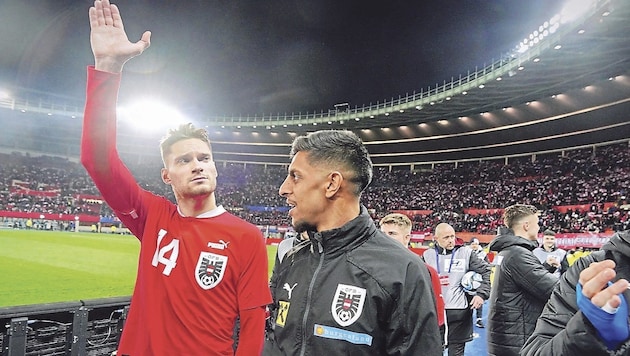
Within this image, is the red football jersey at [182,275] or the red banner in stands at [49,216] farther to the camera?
the red banner in stands at [49,216]

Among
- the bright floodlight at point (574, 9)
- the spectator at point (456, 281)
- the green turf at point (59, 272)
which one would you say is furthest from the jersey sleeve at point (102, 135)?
the bright floodlight at point (574, 9)

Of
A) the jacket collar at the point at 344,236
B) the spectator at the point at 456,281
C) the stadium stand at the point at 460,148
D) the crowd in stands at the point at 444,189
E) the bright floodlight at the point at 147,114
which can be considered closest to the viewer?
the jacket collar at the point at 344,236

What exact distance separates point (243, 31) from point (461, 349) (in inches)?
1456

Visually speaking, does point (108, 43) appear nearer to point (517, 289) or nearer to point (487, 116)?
point (517, 289)

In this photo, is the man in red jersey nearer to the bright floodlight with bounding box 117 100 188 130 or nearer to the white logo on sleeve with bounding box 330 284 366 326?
the white logo on sleeve with bounding box 330 284 366 326

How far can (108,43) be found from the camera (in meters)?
2.24

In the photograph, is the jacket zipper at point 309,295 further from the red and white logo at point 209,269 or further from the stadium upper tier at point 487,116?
the stadium upper tier at point 487,116

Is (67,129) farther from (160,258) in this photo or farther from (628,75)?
(160,258)

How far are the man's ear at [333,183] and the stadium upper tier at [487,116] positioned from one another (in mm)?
19455

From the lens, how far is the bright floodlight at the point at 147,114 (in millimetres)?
39219

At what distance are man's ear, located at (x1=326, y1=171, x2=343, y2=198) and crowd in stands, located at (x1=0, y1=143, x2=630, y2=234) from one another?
23.6 meters

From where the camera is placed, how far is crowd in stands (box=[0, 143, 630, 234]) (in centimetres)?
2662

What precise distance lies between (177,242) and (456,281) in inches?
171

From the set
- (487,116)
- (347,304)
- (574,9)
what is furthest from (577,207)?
(347,304)
